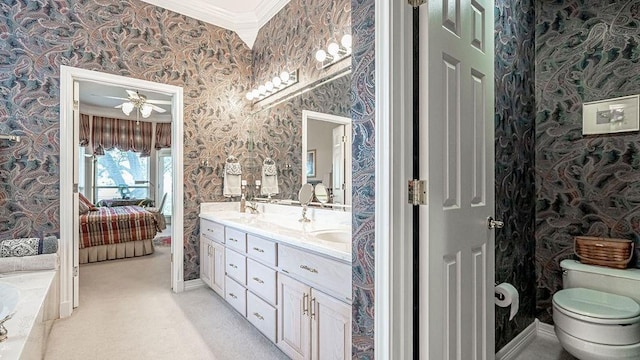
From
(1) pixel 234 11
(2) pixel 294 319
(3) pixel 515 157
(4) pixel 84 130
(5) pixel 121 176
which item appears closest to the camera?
(2) pixel 294 319

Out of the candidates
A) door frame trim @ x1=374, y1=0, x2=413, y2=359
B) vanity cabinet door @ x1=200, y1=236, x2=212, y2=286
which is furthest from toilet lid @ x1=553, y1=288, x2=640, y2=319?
vanity cabinet door @ x1=200, y1=236, x2=212, y2=286

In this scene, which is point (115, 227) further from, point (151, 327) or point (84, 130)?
point (84, 130)

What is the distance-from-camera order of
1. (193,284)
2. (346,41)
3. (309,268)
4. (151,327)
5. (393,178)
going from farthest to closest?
(193,284) < (151,327) < (346,41) < (309,268) < (393,178)

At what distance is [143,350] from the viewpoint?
2.20 metres

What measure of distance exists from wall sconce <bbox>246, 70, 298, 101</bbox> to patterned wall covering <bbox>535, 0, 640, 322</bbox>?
206 centimetres

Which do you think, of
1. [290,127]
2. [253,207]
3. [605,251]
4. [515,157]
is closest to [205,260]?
[253,207]

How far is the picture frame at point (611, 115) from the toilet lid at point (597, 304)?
1048 millimetres

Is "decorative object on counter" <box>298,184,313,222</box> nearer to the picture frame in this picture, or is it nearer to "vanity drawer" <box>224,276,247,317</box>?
"vanity drawer" <box>224,276,247,317</box>

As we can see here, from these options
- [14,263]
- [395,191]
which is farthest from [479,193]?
[14,263]

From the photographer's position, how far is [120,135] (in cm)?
707

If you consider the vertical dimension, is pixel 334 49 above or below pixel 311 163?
above

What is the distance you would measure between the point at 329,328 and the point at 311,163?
152cm

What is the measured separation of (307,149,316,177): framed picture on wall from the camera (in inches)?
111

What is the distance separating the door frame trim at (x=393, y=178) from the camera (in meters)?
1.13
